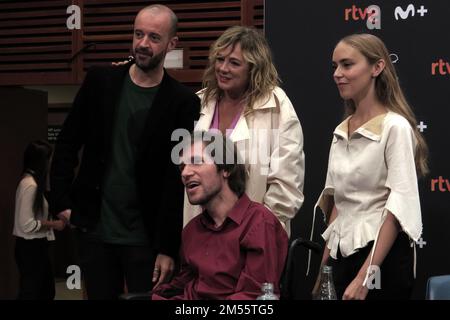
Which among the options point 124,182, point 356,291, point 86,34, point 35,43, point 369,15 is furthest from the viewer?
point 35,43

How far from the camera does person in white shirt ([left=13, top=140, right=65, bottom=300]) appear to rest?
5648mm

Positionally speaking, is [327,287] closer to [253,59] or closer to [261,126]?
[261,126]

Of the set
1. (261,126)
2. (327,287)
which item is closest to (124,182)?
(261,126)

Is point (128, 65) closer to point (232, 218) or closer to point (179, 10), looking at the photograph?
point (232, 218)

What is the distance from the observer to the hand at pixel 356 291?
2604 mm

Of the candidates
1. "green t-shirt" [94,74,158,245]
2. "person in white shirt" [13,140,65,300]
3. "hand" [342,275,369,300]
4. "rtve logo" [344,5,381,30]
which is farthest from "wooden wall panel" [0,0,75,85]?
"hand" [342,275,369,300]

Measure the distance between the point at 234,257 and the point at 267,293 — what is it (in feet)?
0.84

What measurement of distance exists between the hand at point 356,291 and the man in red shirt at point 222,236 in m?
0.26

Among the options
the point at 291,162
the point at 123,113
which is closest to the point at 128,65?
the point at 123,113

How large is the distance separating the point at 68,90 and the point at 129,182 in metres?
5.84

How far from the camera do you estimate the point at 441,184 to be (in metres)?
3.63

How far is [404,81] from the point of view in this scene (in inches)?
147

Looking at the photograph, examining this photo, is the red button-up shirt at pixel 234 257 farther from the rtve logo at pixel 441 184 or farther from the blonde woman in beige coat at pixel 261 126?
the rtve logo at pixel 441 184

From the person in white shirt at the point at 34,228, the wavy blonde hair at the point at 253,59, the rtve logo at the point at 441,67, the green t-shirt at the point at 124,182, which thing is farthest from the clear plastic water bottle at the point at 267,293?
the person in white shirt at the point at 34,228
